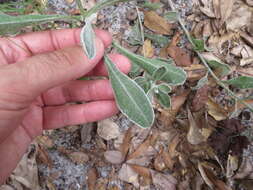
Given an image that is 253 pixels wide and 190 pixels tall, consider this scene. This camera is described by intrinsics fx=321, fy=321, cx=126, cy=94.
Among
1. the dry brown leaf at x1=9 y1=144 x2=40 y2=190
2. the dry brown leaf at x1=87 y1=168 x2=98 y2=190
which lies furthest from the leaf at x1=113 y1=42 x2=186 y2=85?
the dry brown leaf at x1=9 y1=144 x2=40 y2=190

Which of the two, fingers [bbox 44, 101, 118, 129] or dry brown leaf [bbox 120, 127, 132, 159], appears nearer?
fingers [bbox 44, 101, 118, 129]

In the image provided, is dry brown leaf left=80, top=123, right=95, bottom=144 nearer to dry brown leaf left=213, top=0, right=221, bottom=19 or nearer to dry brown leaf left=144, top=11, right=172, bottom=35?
dry brown leaf left=144, top=11, right=172, bottom=35

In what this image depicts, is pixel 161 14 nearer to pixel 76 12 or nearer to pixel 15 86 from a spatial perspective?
pixel 76 12

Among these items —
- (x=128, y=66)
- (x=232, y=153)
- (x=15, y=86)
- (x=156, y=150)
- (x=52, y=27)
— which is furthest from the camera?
(x=52, y=27)

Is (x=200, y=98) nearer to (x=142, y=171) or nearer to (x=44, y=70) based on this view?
(x=142, y=171)

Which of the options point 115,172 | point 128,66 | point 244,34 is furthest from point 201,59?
point 115,172

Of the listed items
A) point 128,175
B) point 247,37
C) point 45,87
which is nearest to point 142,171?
point 128,175

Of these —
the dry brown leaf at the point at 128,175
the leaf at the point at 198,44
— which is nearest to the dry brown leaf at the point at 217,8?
the leaf at the point at 198,44
